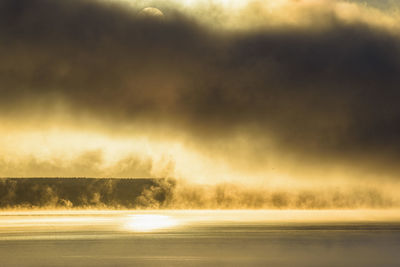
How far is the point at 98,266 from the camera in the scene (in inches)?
3260

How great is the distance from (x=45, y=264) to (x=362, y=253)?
40335 millimetres

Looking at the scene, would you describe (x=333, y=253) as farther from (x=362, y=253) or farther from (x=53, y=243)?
(x=53, y=243)

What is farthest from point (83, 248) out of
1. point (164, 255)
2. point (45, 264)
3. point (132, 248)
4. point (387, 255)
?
point (387, 255)

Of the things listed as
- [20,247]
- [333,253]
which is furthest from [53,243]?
[333,253]

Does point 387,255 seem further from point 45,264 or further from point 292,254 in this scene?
point 45,264

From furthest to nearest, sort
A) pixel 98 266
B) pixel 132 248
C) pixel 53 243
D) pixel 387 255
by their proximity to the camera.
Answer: pixel 53 243 < pixel 132 248 < pixel 387 255 < pixel 98 266

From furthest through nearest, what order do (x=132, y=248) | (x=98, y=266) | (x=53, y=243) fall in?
(x=53, y=243) → (x=132, y=248) → (x=98, y=266)

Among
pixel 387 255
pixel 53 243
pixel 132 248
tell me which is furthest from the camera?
pixel 53 243

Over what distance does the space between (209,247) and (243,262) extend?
92.2 feet

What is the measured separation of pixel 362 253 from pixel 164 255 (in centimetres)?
2523

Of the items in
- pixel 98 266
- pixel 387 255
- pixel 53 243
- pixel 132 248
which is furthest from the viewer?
pixel 53 243

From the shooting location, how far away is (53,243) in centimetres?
12606

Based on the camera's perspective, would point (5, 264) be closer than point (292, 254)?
Yes

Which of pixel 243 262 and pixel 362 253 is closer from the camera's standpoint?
pixel 243 262
